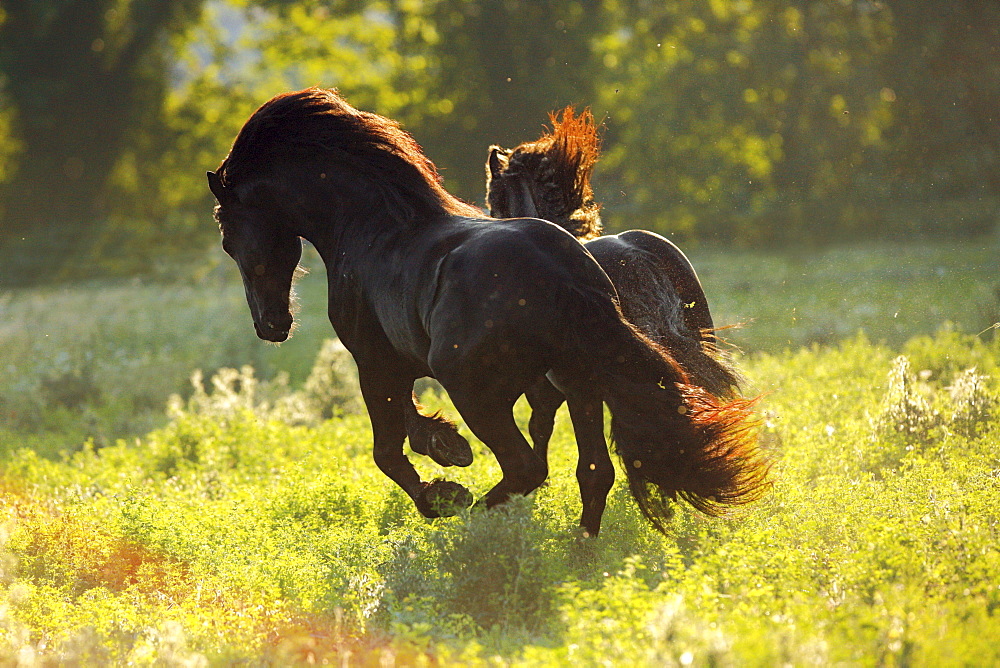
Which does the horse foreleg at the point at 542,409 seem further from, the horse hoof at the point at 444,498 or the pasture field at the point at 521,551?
the horse hoof at the point at 444,498

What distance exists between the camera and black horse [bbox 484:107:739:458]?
580 centimetres

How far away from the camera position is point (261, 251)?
19.6 ft

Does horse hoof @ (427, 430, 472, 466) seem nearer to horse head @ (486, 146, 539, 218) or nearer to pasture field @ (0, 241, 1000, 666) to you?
pasture field @ (0, 241, 1000, 666)

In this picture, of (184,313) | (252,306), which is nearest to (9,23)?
(184,313)

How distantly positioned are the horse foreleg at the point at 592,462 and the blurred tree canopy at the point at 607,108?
24999mm

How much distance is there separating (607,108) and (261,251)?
110ft

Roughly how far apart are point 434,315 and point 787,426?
13.0 ft

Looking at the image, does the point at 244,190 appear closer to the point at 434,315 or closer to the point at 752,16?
the point at 434,315

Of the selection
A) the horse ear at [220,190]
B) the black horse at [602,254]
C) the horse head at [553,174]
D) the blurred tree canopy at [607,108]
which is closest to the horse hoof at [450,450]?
the black horse at [602,254]

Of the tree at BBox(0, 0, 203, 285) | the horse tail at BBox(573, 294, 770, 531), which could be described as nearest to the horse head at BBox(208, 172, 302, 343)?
the horse tail at BBox(573, 294, 770, 531)

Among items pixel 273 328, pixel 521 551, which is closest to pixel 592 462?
pixel 521 551

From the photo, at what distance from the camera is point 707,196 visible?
3516 centimetres

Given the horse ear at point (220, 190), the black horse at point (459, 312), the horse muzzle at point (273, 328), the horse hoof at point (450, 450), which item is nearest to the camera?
the black horse at point (459, 312)

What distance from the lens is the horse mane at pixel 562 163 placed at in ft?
21.2
